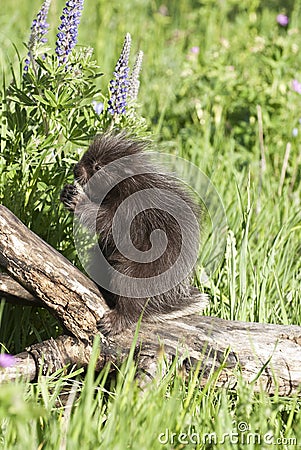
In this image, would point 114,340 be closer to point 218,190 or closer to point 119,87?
point 119,87

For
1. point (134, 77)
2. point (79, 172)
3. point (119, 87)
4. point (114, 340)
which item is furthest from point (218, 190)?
point (114, 340)

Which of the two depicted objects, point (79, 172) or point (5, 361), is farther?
point (79, 172)

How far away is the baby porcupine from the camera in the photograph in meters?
2.69

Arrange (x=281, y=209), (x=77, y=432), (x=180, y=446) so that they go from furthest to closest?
(x=281, y=209), (x=180, y=446), (x=77, y=432)

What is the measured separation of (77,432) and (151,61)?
4361 millimetres

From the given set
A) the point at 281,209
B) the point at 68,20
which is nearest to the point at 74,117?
the point at 68,20

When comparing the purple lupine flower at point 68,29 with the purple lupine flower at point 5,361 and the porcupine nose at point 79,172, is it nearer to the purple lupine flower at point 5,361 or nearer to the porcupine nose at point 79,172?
the porcupine nose at point 79,172

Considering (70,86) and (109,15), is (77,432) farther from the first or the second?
(109,15)

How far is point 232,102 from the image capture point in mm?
5184

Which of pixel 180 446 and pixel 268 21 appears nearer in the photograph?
pixel 180 446

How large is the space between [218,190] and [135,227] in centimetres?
149

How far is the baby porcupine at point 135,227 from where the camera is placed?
269 cm

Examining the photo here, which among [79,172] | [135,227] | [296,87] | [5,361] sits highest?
[296,87]

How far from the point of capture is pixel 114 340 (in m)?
2.66
